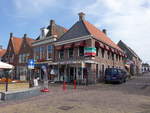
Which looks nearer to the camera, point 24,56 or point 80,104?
point 80,104

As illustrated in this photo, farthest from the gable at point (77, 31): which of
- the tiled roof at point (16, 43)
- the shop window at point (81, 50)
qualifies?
the tiled roof at point (16, 43)

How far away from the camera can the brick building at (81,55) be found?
2448 centimetres

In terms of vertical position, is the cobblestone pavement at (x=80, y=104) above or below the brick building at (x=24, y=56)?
below

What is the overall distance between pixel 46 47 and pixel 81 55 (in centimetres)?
869

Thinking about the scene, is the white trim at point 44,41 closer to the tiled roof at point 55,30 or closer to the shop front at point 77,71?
the tiled roof at point 55,30

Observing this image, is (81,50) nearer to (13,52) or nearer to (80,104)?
(80,104)

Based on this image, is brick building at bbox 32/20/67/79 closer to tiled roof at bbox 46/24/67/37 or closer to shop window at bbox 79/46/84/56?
tiled roof at bbox 46/24/67/37

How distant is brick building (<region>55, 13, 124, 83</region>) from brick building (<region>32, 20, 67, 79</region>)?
1.54 m

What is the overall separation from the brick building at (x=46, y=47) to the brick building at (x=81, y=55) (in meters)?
1.54

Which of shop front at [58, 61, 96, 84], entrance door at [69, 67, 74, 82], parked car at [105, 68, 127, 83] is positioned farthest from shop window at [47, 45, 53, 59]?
parked car at [105, 68, 127, 83]

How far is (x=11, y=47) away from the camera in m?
44.8

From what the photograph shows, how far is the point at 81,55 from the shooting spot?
25859 mm

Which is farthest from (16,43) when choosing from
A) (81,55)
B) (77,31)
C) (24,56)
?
(81,55)

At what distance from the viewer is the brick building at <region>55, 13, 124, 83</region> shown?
24.5 m
